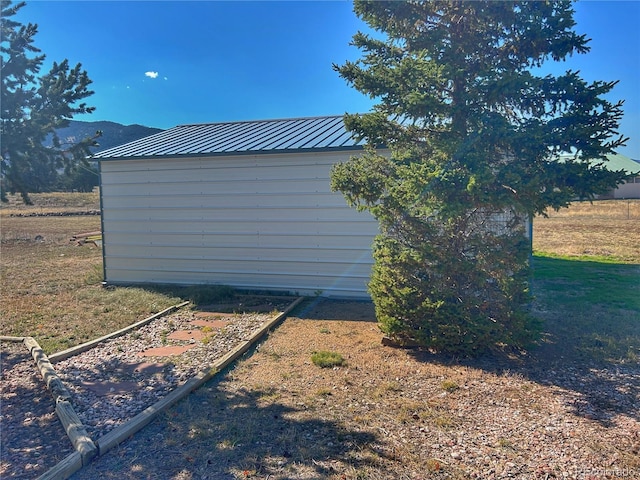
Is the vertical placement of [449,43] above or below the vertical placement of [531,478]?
above

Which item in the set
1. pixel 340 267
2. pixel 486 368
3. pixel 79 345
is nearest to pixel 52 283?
pixel 79 345

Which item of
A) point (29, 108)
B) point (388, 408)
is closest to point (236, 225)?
point (29, 108)

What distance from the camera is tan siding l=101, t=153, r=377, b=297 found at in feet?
26.8

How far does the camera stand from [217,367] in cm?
465

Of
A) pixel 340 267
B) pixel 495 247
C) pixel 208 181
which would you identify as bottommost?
pixel 340 267

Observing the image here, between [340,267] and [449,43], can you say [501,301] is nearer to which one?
[449,43]

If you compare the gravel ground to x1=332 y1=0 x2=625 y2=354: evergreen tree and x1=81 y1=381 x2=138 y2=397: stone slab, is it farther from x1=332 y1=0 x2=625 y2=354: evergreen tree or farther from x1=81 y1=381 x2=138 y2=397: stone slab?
x1=332 y1=0 x2=625 y2=354: evergreen tree

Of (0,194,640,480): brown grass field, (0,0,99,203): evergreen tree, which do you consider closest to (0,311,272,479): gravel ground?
(0,194,640,480): brown grass field

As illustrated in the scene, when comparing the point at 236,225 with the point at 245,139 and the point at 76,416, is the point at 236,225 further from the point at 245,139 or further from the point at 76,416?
the point at 76,416

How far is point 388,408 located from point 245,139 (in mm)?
7098

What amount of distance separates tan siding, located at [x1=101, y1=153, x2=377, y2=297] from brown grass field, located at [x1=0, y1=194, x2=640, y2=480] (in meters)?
1.50

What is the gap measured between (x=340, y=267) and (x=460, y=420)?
15.9 ft

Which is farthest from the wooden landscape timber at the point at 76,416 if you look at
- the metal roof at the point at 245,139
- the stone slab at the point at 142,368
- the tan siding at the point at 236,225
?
the metal roof at the point at 245,139

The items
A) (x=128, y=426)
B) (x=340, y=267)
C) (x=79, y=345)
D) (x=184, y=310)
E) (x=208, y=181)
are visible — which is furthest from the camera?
(x=208, y=181)
